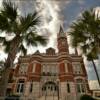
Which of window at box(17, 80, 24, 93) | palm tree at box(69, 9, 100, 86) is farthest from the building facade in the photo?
palm tree at box(69, 9, 100, 86)

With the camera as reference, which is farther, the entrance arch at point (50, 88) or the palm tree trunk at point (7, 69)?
the entrance arch at point (50, 88)

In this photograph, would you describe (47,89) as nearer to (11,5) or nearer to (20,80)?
(20,80)

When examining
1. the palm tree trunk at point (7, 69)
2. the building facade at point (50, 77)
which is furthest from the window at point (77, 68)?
the palm tree trunk at point (7, 69)

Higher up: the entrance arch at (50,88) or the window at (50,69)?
the window at (50,69)

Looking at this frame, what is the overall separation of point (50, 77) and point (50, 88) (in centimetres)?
218

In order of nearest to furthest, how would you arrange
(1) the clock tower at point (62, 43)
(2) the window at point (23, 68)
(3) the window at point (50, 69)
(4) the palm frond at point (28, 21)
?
(4) the palm frond at point (28, 21) < (3) the window at point (50, 69) < (2) the window at point (23, 68) < (1) the clock tower at point (62, 43)

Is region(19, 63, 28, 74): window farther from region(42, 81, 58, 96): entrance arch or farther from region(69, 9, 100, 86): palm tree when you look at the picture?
region(69, 9, 100, 86): palm tree

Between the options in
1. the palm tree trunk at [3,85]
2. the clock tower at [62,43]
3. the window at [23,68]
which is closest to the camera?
the palm tree trunk at [3,85]

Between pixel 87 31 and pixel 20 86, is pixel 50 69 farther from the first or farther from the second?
pixel 87 31

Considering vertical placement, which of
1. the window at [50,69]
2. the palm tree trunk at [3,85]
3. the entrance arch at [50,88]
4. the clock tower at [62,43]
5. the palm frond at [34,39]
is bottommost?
the palm tree trunk at [3,85]

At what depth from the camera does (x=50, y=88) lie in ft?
82.0

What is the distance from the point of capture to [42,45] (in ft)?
34.7

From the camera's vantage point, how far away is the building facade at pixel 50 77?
23.2 meters

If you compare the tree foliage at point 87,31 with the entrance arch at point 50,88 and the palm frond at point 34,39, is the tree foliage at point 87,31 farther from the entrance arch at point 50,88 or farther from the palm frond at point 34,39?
the entrance arch at point 50,88
